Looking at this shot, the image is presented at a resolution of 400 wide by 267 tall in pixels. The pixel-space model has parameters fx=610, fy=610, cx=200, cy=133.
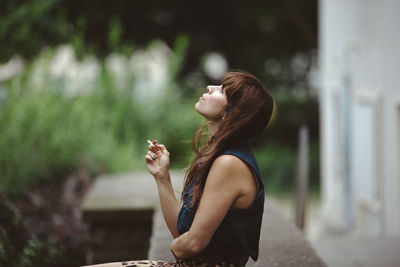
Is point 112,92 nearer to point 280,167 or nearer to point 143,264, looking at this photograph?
point 143,264

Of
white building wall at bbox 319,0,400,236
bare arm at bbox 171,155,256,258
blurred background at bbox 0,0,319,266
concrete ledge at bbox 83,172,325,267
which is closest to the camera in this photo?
bare arm at bbox 171,155,256,258

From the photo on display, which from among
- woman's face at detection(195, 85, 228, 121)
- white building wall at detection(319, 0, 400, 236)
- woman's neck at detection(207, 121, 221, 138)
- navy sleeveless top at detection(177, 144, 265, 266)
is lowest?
white building wall at detection(319, 0, 400, 236)

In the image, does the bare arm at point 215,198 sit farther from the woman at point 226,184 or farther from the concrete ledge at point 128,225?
the concrete ledge at point 128,225

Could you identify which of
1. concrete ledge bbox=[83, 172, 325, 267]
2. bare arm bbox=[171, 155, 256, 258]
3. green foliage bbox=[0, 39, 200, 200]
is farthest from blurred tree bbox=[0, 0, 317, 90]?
bare arm bbox=[171, 155, 256, 258]

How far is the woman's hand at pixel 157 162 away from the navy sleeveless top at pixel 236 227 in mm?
147

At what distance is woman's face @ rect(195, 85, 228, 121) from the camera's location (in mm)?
2387

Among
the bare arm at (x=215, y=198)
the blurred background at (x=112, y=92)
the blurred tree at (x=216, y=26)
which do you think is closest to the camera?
the bare arm at (x=215, y=198)

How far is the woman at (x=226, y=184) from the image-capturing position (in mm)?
2223

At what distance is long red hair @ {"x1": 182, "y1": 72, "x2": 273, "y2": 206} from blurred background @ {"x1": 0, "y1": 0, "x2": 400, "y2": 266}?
15.2 inches

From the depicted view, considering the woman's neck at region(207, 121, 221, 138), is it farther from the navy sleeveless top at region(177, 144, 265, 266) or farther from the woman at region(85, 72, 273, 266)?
the navy sleeveless top at region(177, 144, 265, 266)

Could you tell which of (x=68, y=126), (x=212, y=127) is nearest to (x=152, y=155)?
(x=212, y=127)

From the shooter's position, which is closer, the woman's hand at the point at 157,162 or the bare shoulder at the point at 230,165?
the bare shoulder at the point at 230,165

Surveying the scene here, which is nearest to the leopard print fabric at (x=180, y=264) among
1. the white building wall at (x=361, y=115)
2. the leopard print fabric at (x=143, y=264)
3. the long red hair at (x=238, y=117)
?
the leopard print fabric at (x=143, y=264)

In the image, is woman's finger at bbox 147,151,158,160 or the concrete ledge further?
the concrete ledge
